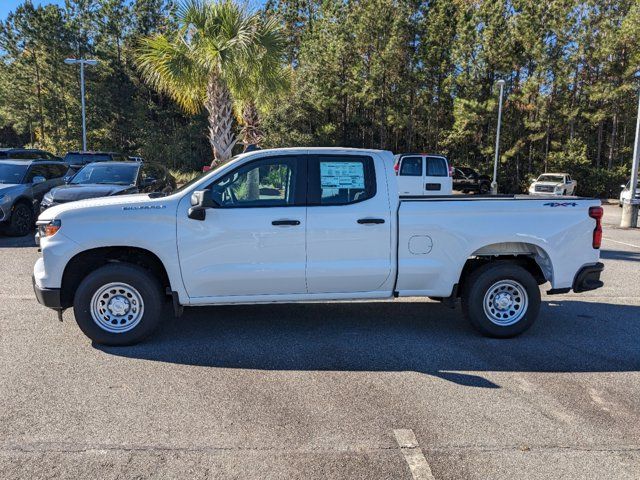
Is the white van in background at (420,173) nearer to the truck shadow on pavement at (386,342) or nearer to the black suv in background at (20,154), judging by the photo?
the truck shadow on pavement at (386,342)

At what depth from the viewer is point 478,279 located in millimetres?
5730

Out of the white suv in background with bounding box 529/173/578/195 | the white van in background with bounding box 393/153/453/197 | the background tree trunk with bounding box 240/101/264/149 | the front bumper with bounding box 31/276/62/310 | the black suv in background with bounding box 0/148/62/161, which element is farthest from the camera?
the white suv in background with bounding box 529/173/578/195

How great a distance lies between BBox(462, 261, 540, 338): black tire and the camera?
18.8 feet

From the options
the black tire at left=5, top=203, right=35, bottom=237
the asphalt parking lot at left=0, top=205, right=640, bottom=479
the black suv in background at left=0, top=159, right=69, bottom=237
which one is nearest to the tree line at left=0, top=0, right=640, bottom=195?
the black suv in background at left=0, top=159, right=69, bottom=237

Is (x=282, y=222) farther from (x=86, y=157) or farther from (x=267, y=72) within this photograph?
(x=86, y=157)

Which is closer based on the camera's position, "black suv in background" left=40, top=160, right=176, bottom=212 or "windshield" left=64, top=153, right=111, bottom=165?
"black suv in background" left=40, top=160, right=176, bottom=212

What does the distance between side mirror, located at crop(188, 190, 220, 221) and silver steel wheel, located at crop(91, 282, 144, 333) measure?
37.4 inches

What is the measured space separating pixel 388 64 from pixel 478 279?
28.9 metres

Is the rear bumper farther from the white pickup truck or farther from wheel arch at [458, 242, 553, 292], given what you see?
wheel arch at [458, 242, 553, 292]

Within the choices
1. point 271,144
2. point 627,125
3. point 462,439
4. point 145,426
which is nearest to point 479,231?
point 462,439

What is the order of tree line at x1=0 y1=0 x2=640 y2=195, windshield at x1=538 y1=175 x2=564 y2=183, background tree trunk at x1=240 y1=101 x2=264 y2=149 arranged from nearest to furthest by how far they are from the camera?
1. background tree trunk at x1=240 y1=101 x2=264 y2=149
2. windshield at x1=538 y1=175 x2=564 y2=183
3. tree line at x1=0 y1=0 x2=640 y2=195

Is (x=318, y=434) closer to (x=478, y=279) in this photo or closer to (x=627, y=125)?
(x=478, y=279)

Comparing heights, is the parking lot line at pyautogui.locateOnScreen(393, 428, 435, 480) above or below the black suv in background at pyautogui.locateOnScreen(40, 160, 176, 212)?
below

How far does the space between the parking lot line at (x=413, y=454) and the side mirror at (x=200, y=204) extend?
266 centimetres
